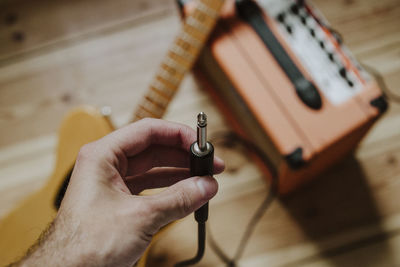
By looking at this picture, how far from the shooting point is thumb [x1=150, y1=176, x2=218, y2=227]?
468 millimetres

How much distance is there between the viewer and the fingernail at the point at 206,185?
474mm

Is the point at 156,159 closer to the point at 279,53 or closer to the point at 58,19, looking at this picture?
the point at 279,53

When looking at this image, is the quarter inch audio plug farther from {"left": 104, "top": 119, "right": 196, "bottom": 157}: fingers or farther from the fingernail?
{"left": 104, "top": 119, "right": 196, "bottom": 157}: fingers

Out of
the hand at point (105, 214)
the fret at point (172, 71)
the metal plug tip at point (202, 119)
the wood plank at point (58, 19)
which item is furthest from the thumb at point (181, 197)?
the wood plank at point (58, 19)

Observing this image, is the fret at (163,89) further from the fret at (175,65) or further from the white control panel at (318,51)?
the white control panel at (318,51)

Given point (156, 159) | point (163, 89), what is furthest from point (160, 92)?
point (156, 159)

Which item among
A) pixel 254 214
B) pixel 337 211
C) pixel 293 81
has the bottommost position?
pixel 337 211

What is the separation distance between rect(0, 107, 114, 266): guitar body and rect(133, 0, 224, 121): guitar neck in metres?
0.12

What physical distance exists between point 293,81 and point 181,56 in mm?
285

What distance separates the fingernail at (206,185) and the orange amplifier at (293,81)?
31 centimetres

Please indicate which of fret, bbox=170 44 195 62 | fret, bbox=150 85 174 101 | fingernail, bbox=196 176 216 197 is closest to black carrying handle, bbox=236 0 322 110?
fret, bbox=170 44 195 62

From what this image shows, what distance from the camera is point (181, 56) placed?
0.86 metres

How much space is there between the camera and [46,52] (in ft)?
3.99

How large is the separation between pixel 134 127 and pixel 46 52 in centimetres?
83
